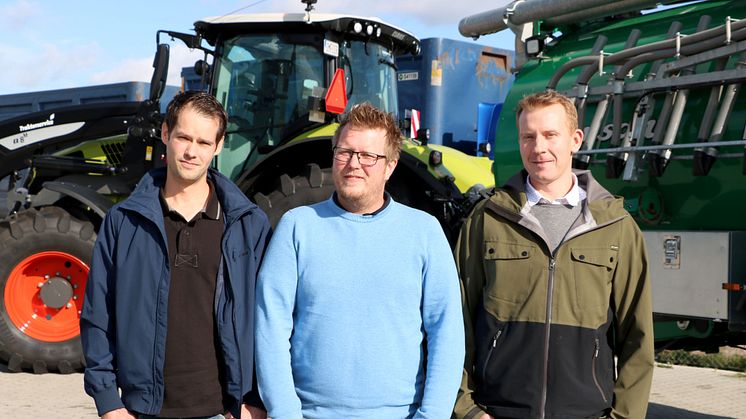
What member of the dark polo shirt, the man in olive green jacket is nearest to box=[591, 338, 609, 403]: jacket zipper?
the man in olive green jacket

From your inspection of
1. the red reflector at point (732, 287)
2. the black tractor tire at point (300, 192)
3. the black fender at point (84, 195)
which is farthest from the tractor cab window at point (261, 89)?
the red reflector at point (732, 287)

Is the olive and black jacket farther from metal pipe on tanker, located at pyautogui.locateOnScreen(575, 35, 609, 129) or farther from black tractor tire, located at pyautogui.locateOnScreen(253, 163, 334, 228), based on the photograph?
black tractor tire, located at pyautogui.locateOnScreen(253, 163, 334, 228)

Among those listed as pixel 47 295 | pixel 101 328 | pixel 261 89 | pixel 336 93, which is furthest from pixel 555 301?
pixel 47 295

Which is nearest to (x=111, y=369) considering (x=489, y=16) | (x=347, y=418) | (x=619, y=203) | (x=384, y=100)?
(x=347, y=418)

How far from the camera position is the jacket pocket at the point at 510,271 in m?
2.47

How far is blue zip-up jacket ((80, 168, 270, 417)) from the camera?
2.44 meters

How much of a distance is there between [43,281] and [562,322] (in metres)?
5.49

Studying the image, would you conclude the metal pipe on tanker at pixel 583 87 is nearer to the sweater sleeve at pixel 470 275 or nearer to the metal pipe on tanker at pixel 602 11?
the metal pipe on tanker at pixel 602 11

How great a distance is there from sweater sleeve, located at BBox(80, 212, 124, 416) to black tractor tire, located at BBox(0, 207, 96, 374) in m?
4.54

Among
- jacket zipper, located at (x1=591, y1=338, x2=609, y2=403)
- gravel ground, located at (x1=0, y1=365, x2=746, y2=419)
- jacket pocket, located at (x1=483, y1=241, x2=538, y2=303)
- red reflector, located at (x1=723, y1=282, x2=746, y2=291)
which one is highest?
jacket pocket, located at (x1=483, y1=241, x2=538, y2=303)

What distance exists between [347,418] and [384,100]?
4.94 m

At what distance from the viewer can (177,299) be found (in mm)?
2508

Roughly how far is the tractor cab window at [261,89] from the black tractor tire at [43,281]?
4.38 feet

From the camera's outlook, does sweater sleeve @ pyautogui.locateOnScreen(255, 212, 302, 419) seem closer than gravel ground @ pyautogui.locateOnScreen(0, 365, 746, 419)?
Yes
